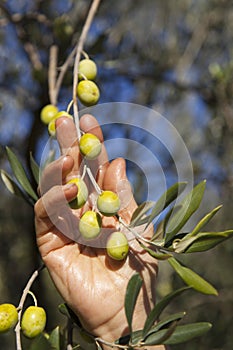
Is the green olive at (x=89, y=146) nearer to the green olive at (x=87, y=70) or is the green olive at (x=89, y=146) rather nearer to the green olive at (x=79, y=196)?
the green olive at (x=79, y=196)

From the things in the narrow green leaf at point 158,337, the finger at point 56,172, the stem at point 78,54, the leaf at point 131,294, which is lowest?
the narrow green leaf at point 158,337

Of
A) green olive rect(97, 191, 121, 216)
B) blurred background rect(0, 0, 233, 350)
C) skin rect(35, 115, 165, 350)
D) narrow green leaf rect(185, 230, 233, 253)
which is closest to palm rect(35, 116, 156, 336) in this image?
skin rect(35, 115, 165, 350)

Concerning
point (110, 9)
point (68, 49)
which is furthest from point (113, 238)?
point (110, 9)

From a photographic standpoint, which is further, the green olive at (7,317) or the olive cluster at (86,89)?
the olive cluster at (86,89)

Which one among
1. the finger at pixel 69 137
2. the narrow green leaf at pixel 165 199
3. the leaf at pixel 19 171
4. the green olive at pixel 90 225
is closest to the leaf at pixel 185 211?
the narrow green leaf at pixel 165 199

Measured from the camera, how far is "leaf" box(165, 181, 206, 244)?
1.10 meters

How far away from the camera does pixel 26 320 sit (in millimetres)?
1109

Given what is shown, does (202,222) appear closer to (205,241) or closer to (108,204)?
(205,241)

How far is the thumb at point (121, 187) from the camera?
134 cm

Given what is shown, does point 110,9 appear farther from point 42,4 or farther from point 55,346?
point 55,346

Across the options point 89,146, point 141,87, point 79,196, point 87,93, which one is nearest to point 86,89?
point 87,93

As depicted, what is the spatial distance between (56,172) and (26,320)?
311mm

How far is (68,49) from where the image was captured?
2.17 meters

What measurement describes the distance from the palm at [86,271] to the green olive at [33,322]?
13cm
